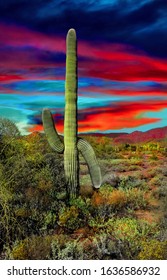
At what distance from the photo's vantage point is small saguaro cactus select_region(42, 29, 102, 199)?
1190cm

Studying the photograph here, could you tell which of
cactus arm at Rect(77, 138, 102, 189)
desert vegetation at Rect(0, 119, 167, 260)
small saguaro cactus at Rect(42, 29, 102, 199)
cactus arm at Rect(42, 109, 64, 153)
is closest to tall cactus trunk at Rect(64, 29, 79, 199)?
small saguaro cactus at Rect(42, 29, 102, 199)

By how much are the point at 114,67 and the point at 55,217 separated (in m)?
6.72

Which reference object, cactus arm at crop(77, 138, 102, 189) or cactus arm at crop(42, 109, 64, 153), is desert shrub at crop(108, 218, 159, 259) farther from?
cactus arm at crop(42, 109, 64, 153)

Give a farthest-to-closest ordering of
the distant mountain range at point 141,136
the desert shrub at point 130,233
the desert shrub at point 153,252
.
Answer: the distant mountain range at point 141,136 < the desert shrub at point 130,233 < the desert shrub at point 153,252

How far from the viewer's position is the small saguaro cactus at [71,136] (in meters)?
11.9

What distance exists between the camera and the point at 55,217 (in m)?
10.8

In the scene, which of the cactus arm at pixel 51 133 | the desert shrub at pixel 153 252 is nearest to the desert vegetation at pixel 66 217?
the desert shrub at pixel 153 252

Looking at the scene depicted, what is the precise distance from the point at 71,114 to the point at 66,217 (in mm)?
2400

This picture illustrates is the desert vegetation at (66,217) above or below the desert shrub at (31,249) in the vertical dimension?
above

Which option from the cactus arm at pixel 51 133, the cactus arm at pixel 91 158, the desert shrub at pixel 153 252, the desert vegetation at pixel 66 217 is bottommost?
the desert shrub at pixel 153 252

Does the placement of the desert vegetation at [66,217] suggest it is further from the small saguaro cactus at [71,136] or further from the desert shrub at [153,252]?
the small saguaro cactus at [71,136]
